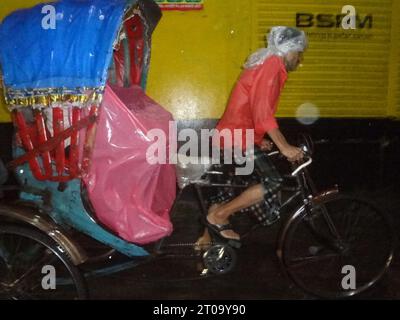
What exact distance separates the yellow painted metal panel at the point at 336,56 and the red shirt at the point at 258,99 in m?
2.85

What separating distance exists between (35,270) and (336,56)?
16.8ft

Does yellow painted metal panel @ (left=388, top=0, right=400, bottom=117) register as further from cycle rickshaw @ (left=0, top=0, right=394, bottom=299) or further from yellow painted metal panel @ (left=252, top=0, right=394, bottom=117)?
cycle rickshaw @ (left=0, top=0, right=394, bottom=299)

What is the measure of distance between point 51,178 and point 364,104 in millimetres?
5027

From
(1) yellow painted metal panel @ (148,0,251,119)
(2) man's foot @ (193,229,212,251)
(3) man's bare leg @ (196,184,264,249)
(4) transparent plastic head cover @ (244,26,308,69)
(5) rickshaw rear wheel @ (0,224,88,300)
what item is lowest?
(5) rickshaw rear wheel @ (0,224,88,300)

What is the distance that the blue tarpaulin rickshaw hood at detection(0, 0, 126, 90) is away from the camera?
310cm

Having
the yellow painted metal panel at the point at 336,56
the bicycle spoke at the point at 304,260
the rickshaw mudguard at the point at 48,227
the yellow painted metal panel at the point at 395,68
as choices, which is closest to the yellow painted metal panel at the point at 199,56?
the yellow painted metal panel at the point at 336,56

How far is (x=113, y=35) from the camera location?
308 centimetres

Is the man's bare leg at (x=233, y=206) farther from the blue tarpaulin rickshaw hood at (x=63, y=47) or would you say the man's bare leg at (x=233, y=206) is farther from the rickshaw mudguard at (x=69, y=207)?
the blue tarpaulin rickshaw hood at (x=63, y=47)

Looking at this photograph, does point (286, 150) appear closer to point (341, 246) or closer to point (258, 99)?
point (258, 99)

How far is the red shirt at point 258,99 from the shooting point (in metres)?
3.61

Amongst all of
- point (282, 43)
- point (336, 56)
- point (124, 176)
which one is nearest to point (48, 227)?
point (124, 176)

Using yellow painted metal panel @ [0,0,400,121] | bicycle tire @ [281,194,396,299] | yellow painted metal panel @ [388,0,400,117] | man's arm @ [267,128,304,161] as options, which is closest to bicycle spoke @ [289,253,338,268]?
bicycle tire @ [281,194,396,299]
